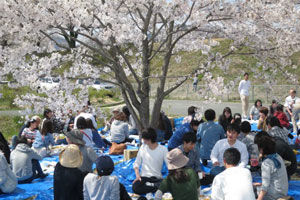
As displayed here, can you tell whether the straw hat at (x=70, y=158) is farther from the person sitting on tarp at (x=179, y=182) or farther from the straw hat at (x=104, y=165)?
the person sitting on tarp at (x=179, y=182)

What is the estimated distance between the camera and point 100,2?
5.83 meters

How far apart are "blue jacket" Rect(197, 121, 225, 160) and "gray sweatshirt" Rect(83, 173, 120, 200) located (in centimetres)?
291

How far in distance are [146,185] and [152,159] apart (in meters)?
0.37

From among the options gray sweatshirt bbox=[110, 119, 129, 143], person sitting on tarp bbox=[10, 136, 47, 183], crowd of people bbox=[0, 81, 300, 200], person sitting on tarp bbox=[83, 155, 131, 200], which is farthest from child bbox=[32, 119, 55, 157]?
person sitting on tarp bbox=[83, 155, 131, 200]

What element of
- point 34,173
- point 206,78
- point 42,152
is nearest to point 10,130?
point 42,152

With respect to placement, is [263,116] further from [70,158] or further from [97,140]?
[70,158]

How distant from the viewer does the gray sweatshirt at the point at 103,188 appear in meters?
3.82

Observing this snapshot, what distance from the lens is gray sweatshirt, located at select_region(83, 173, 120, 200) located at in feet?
12.5

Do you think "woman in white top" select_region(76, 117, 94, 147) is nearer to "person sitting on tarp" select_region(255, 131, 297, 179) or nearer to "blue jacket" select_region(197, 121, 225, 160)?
"blue jacket" select_region(197, 121, 225, 160)

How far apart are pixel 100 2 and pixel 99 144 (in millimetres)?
3521

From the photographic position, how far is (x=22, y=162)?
591 centimetres

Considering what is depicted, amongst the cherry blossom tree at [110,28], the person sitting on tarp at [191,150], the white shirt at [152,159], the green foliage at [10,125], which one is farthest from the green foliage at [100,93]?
the person sitting on tarp at [191,150]

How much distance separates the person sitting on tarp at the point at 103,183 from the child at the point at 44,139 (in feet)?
12.3

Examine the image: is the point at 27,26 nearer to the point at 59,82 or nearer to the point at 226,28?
the point at 59,82
